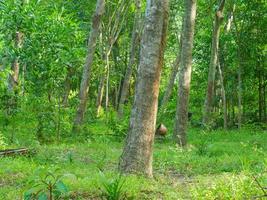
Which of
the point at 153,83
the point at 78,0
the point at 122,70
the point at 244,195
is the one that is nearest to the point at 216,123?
the point at 78,0

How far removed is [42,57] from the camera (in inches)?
520

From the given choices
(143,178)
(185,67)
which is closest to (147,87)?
(143,178)

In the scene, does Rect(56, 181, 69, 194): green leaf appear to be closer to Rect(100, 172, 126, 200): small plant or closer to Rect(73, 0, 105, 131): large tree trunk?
Rect(100, 172, 126, 200): small plant

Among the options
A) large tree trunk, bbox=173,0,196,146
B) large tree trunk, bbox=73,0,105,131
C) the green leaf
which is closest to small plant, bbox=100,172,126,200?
the green leaf

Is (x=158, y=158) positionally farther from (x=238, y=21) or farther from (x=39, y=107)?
(x=238, y=21)

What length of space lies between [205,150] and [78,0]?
17.0 meters

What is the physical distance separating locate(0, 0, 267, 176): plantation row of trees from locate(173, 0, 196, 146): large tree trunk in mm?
27

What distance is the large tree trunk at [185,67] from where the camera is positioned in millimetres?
13344

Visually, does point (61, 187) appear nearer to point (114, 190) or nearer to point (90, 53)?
point (114, 190)

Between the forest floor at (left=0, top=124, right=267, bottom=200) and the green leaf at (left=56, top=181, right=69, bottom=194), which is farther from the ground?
the green leaf at (left=56, top=181, right=69, bottom=194)

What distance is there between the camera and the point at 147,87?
26.0 feet

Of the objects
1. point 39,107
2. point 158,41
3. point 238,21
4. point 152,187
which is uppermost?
point 238,21

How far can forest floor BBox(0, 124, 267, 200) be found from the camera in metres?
6.34

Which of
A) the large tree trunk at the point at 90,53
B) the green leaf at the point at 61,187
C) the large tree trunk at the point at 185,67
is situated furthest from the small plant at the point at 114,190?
the large tree trunk at the point at 90,53
